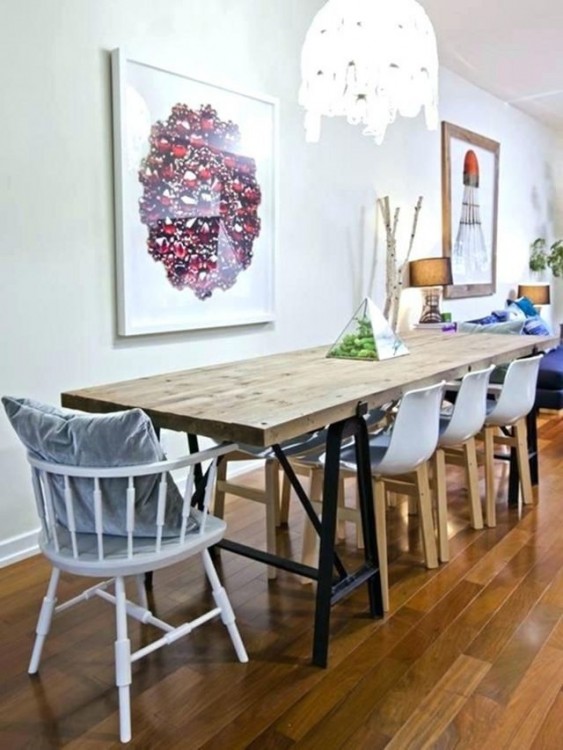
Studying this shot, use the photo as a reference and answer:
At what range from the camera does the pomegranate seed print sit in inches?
120

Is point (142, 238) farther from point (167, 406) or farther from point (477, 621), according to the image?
point (477, 621)

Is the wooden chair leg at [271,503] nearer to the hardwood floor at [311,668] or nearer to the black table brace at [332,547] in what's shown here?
the hardwood floor at [311,668]

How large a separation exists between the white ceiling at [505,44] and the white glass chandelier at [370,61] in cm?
203

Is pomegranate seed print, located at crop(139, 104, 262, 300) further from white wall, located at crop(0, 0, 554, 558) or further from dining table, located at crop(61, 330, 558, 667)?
dining table, located at crop(61, 330, 558, 667)

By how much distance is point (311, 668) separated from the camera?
188cm

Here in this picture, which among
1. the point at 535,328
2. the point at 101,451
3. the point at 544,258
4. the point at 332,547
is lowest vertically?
the point at 332,547

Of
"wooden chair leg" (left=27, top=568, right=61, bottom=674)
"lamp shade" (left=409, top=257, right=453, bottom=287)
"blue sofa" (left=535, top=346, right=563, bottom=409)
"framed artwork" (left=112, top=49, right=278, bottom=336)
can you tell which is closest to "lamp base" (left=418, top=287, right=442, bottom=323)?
"lamp shade" (left=409, top=257, right=453, bottom=287)

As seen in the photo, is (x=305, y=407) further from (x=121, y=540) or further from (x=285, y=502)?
(x=285, y=502)

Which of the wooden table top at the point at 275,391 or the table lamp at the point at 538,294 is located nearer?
the wooden table top at the point at 275,391

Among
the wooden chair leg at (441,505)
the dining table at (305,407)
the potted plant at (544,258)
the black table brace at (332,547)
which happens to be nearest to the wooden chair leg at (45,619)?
the dining table at (305,407)

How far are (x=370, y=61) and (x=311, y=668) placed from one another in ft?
6.92

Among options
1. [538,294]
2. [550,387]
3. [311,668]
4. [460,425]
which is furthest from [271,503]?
[538,294]

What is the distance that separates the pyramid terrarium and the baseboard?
150 centimetres

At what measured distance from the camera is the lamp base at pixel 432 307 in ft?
16.8
